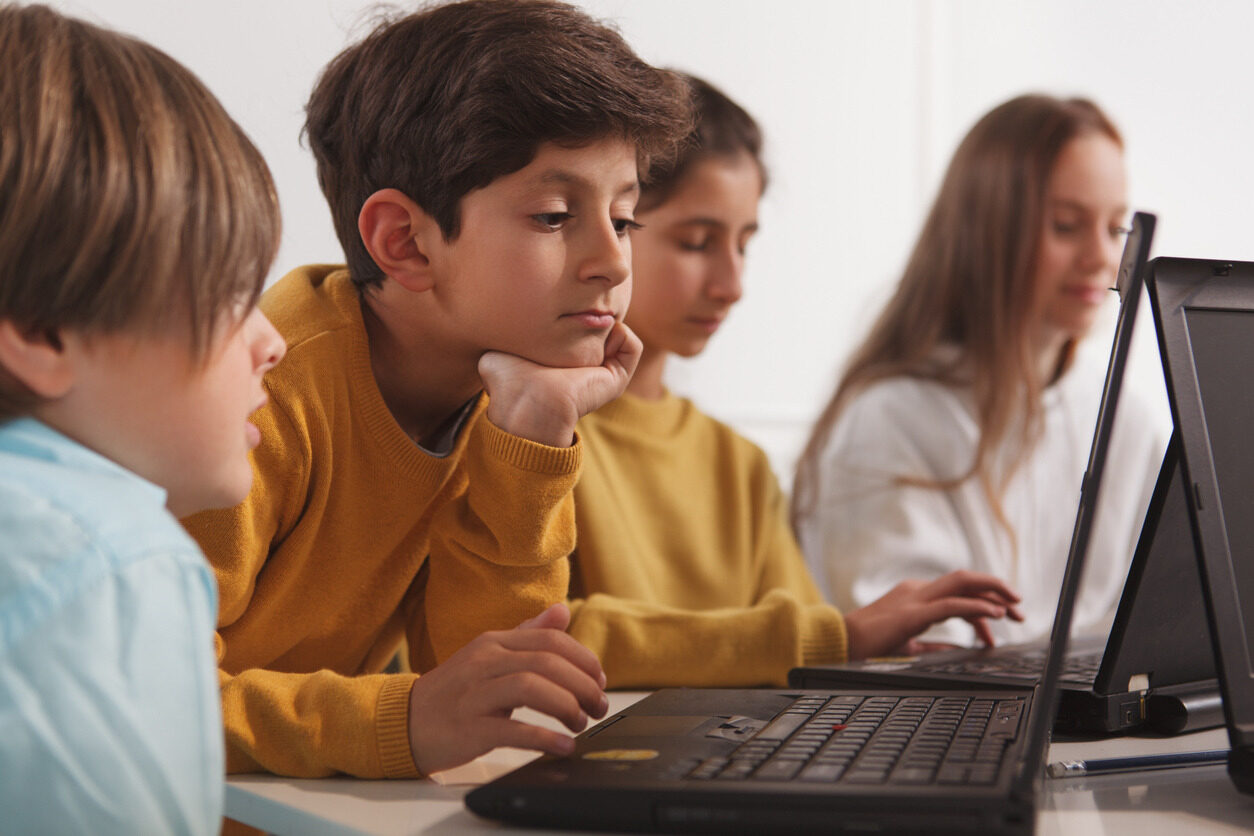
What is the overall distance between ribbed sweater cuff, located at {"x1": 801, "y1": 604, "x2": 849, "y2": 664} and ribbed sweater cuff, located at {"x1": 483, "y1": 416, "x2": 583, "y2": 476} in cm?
32

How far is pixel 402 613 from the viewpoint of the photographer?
1018mm

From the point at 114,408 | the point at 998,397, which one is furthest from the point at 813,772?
the point at 998,397

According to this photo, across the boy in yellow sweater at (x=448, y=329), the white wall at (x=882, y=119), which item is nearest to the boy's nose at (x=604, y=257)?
the boy in yellow sweater at (x=448, y=329)

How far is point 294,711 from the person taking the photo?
662mm

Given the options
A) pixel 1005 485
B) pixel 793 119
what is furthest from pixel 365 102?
pixel 793 119

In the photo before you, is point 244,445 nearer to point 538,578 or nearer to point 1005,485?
point 538,578

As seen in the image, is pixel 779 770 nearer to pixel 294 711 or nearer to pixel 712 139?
pixel 294 711

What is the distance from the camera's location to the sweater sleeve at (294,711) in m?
0.62

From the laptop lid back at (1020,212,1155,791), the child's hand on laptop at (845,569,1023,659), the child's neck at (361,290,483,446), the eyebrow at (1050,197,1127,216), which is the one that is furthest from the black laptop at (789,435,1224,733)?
the eyebrow at (1050,197,1127,216)

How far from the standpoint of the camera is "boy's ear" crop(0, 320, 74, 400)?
51cm

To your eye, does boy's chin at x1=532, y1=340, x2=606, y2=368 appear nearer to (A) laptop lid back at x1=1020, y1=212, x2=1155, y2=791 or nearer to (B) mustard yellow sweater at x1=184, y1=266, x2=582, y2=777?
(B) mustard yellow sweater at x1=184, y1=266, x2=582, y2=777

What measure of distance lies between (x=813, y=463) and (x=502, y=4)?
39.2 inches

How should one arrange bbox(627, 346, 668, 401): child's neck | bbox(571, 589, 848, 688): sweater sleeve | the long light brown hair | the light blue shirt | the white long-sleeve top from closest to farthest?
the light blue shirt
bbox(571, 589, 848, 688): sweater sleeve
bbox(627, 346, 668, 401): child's neck
the white long-sleeve top
the long light brown hair

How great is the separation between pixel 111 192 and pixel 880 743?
1.47ft
